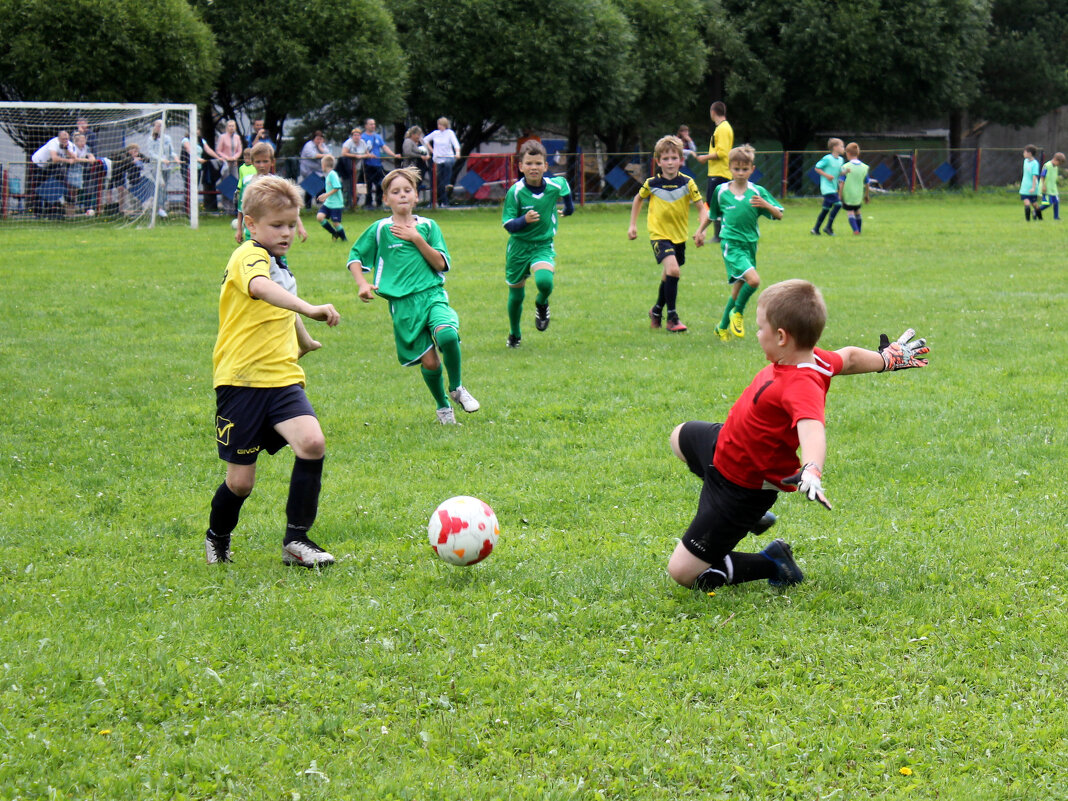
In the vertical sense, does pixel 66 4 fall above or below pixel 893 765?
above

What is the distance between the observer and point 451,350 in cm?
800

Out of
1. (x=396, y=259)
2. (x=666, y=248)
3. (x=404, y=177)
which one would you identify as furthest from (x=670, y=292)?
(x=404, y=177)

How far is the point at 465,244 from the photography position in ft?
66.9

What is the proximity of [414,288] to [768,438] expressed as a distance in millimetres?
4047

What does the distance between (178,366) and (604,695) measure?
283 inches

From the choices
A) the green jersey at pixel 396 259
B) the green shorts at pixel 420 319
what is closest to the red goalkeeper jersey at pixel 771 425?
the green shorts at pixel 420 319


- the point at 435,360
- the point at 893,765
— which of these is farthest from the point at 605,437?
the point at 893,765

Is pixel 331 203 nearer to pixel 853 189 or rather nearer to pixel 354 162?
pixel 354 162

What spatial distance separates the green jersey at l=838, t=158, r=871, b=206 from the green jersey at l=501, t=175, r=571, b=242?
13.8 metres

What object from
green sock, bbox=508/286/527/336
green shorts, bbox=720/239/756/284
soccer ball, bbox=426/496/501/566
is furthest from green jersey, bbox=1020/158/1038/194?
soccer ball, bbox=426/496/501/566

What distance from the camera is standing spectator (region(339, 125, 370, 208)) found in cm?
2591

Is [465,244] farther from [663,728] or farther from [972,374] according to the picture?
[663,728]

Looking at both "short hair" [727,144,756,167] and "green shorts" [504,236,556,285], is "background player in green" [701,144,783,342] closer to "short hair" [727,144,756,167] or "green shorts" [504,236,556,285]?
"short hair" [727,144,756,167]

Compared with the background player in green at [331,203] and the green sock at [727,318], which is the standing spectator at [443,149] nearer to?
the background player in green at [331,203]
